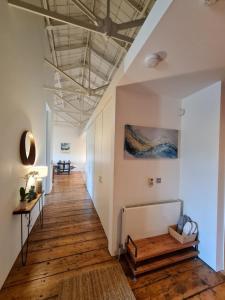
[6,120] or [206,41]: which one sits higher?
[206,41]

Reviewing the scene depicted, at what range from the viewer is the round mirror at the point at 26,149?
78.6 inches

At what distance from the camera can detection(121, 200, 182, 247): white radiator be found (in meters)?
1.96

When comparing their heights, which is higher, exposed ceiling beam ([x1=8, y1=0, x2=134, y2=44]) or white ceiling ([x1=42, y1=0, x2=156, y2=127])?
white ceiling ([x1=42, y1=0, x2=156, y2=127])

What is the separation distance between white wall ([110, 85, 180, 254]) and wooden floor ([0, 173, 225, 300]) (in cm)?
45

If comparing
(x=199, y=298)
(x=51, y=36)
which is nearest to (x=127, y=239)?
(x=199, y=298)

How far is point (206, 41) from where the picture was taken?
1.12m

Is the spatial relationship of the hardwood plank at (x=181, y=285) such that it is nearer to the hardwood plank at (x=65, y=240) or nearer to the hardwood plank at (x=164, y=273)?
the hardwood plank at (x=164, y=273)

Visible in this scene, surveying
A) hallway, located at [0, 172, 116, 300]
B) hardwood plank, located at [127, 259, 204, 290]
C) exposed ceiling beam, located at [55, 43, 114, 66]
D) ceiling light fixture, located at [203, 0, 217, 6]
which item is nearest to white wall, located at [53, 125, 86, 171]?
exposed ceiling beam, located at [55, 43, 114, 66]

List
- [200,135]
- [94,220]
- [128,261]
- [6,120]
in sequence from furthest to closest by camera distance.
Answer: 1. [94,220]
2. [200,135]
3. [128,261]
4. [6,120]

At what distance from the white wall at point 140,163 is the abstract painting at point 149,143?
7cm

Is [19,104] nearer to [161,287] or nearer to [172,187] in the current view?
[172,187]

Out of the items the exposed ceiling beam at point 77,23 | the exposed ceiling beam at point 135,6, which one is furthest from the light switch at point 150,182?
the exposed ceiling beam at point 135,6

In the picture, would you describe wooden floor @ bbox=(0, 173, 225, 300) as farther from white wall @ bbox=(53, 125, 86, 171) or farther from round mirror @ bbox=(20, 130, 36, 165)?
white wall @ bbox=(53, 125, 86, 171)

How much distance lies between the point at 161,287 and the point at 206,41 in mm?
2427
